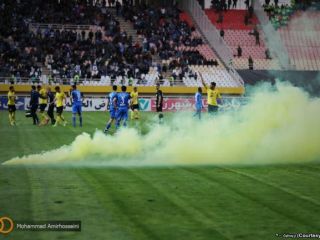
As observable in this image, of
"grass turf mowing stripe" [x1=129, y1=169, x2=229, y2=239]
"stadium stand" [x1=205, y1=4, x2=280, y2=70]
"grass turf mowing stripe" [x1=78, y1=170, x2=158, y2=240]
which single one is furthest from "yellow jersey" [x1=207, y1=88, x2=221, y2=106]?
"stadium stand" [x1=205, y1=4, x2=280, y2=70]

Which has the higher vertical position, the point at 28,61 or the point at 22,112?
the point at 28,61

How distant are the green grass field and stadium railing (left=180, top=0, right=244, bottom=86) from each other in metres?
35.4

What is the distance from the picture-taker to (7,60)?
45312mm

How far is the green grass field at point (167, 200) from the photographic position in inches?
313

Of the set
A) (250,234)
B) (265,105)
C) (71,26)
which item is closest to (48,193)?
(250,234)

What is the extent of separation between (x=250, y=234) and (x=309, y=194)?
3319 mm

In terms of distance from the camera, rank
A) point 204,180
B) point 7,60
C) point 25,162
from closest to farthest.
Answer: point 204,180 < point 25,162 < point 7,60

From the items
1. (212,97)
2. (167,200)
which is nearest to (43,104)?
(212,97)

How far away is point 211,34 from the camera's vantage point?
176 ft

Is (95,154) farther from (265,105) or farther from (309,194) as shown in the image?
(309,194)

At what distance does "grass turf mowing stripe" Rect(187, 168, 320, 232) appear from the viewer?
8.35 m

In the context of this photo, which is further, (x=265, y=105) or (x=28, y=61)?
(x=28, y=61)

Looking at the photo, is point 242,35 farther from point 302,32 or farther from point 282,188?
point 282,188

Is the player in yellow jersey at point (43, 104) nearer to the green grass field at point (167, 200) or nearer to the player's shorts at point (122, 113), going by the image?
the player's shorts at point (122, 113)
